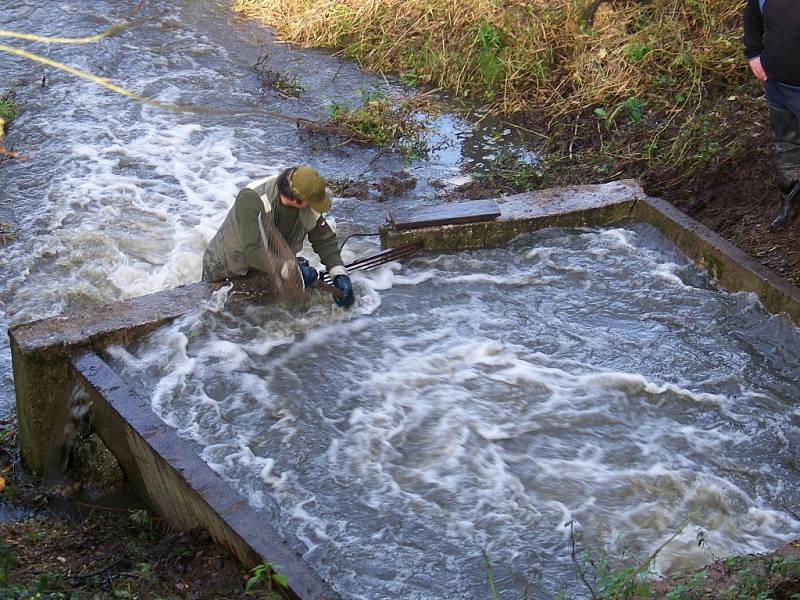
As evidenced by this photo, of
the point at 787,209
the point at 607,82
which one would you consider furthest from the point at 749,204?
the point at 607,82

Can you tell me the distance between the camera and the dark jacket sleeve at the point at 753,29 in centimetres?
666

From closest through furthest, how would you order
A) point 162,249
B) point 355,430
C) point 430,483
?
point 430,483, point 355,430, point 162,249

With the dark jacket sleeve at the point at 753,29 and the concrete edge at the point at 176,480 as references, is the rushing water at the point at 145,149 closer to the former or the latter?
the concrete edge at the point at 176,480

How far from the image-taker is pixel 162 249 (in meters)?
8.03

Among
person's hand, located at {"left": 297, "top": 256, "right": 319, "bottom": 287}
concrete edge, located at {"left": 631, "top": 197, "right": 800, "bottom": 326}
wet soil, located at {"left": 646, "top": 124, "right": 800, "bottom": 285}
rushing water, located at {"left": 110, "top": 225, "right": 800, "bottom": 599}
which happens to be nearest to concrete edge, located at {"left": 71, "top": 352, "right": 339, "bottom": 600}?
rushing water, located at {"left": 110, "top": 225, "right": 800, "bottom": 599}

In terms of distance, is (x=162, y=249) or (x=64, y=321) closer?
(x=64, y=321)

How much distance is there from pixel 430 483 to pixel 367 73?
300 inches

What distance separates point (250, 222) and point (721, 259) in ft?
11.4

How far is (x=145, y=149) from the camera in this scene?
31.9 feet

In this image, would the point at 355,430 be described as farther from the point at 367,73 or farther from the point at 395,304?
the point at 367,73

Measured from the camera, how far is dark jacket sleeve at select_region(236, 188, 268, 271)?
19.0 feet

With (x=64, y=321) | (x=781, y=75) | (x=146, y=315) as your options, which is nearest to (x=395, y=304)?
(x=146, y=315)

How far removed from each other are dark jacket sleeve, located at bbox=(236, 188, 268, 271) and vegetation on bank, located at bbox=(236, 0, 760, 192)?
394cm

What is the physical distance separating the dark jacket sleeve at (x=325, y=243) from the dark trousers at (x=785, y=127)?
341cm
